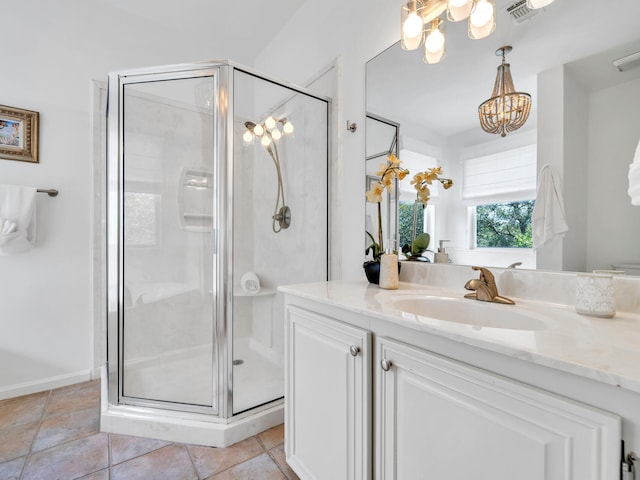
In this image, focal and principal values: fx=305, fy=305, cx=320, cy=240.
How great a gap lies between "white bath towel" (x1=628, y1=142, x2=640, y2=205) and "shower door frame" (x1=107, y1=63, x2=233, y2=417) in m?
1.58

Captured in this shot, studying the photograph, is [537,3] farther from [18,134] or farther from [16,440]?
[16,440]

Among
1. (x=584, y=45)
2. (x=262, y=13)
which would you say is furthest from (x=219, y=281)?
(x=262, y=13)

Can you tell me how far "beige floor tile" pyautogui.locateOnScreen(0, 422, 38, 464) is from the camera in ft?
4.67

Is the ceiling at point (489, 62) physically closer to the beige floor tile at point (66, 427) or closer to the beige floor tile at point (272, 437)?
the beige floor tile at point (272, 437)

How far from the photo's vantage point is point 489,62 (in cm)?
114

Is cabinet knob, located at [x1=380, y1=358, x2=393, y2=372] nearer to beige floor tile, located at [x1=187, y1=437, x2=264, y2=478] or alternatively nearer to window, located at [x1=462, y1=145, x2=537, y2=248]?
window, located at [x1=462, y1=145, x2=537, y2=248]

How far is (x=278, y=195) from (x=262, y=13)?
4.59 ft

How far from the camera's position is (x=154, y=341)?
197cm

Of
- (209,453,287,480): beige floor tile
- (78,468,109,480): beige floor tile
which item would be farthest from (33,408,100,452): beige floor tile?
(209,453,287,480): beige floor tile

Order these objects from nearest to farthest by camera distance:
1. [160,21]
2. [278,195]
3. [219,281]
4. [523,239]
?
1. [523,239]
2. [219,281]
3. [278,195]
4. [160,21]

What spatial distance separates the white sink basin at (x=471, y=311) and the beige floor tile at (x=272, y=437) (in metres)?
1.04

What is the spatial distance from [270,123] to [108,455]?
203 centimetres

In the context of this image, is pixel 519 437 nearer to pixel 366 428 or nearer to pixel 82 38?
pixel 366 428

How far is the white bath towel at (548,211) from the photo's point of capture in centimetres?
99
